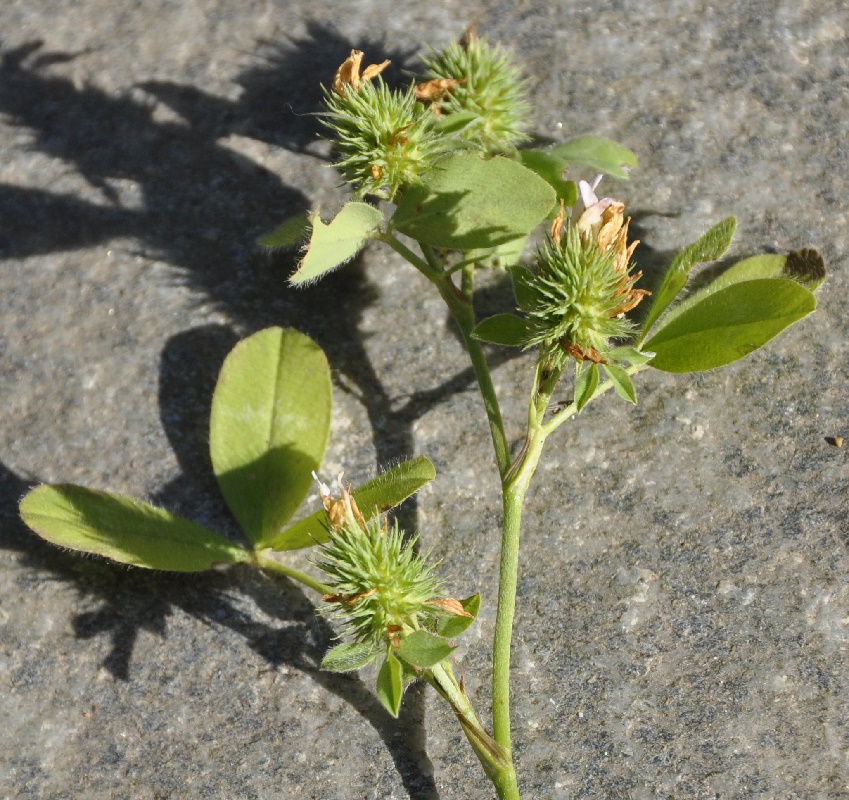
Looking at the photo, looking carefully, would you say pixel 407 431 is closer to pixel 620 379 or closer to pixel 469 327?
pixel 469 327

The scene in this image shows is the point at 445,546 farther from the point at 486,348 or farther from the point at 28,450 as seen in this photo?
the point at 28,450

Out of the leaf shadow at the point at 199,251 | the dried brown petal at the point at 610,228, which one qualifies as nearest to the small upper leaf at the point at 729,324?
the dried brown petal at the point at 610,228

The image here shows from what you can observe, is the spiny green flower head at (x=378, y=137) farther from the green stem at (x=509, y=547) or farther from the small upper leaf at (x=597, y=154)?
the green stem at (x=509, y=547)

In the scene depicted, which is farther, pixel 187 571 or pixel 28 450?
pixel 28 450

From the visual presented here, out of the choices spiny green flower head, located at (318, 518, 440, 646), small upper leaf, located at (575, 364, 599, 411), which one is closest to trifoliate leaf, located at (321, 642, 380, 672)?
spiny green flower head, located at (318, 518, 440, 646)

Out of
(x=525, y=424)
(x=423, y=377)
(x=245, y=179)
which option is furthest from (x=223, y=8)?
(x=525, y=424)

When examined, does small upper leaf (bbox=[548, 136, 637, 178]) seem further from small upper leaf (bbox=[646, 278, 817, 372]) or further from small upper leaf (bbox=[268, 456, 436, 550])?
small upper leaf (bbox=[268, 456, 436, 550])
